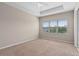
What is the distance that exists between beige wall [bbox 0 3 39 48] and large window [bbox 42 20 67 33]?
4.04 ft

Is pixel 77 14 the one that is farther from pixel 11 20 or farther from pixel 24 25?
pixel 11 20

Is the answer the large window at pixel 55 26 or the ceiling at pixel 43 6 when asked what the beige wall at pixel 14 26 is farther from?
the large window at pixel 55 26

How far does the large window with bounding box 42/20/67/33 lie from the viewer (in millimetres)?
4379

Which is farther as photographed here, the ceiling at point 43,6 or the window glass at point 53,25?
the window glass at point 53,25

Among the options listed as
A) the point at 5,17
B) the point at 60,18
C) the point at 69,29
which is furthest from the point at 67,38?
the point at 5,17

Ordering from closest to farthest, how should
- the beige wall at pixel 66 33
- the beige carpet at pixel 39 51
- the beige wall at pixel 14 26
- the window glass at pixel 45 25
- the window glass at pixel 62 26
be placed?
the beige carpet at pixel 39 51
the beige wall at pixel 14 26
the beige wall at pixel 66 33
the window glass at pixel 62 26
the window glass at pixel 45 25

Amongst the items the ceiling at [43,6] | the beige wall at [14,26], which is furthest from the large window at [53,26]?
the beige wall at [14,26]

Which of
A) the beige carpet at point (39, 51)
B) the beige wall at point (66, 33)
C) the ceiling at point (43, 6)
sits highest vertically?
the ceiling at point (43, 6)

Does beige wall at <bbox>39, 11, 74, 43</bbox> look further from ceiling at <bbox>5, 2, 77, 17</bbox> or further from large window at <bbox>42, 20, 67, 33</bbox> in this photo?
ceiling at <bbox>5, 2, 77, 17</bbox>

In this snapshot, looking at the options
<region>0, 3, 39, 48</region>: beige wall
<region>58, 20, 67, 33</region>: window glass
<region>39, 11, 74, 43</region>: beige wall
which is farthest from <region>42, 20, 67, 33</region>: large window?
<region>0, 3, 39, 48</region>: beige wall

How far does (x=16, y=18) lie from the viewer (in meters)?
3.59

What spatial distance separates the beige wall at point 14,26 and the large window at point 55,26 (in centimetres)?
123

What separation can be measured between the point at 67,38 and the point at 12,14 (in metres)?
3.67

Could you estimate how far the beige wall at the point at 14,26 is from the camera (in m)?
2.94
